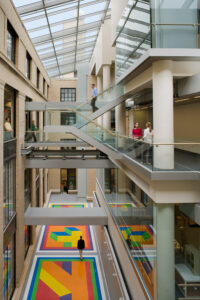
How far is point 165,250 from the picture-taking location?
688cm

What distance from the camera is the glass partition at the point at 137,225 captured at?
24.2ft

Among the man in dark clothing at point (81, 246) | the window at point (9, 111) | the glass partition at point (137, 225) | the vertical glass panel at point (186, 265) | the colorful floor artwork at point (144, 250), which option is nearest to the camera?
the vertical glass panel at point (186, 265)

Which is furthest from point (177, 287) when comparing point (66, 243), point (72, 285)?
point (66, 243)

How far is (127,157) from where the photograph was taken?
984cm

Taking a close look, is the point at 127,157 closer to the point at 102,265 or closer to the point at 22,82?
the point at 22,82

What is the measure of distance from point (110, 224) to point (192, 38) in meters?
10.3

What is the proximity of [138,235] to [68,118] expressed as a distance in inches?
294

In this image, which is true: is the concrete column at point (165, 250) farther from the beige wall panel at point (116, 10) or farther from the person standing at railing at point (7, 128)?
the beige wall panel at point (116, 10)

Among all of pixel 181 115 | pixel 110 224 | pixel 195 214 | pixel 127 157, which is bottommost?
pixel 110 224

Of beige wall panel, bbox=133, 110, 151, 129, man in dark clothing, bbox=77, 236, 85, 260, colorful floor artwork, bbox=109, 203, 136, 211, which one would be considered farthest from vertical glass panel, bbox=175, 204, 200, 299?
beige wall panel, bbox=133, 110, 151, 129

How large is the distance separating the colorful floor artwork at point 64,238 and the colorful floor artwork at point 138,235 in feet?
29.2

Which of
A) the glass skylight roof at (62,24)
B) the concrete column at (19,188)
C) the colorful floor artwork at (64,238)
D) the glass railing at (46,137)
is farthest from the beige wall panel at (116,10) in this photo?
the colorful floor artwork at (64,238)

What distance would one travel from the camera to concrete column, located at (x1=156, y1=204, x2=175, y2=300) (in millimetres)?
6759

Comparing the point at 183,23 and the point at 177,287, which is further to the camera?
the point at 183,23
